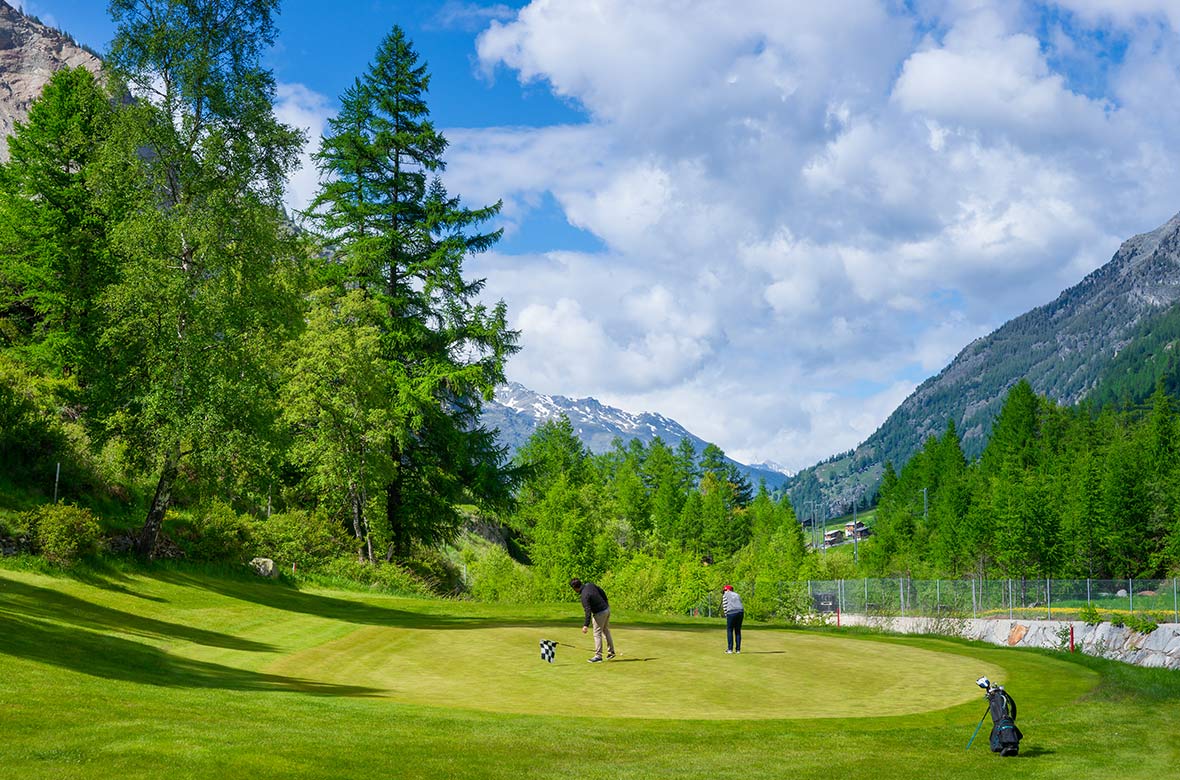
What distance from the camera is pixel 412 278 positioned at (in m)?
47.7

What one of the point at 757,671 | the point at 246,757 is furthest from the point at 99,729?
the point at 757,671

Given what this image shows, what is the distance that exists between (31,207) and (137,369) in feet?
87.0

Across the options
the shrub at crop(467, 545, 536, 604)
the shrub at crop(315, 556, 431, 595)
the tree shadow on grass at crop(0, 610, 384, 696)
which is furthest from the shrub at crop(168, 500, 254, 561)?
the shrub at crop(467, 545, 536, 604)

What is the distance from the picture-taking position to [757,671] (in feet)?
70.2

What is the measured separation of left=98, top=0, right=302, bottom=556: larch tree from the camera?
2911 centimetres

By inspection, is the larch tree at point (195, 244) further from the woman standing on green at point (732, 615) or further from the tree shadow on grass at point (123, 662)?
the woman standing on green at point (732, 615)

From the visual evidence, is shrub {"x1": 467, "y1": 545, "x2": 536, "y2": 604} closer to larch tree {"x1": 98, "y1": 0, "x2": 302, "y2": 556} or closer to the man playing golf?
larch tree {"x1": 98, "y1": 0, "x2": 302, "y2": 556}

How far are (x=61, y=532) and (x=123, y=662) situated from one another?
10.3 meters

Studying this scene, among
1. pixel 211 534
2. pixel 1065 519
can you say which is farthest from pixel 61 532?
pixel 1065 519

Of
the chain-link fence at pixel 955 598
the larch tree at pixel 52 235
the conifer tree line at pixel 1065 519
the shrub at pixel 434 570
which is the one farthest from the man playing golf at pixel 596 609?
the conifer tree line at pixel 1065 519

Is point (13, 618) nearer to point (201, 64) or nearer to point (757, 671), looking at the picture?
point (757, 671)

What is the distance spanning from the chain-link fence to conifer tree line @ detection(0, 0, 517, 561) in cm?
2159

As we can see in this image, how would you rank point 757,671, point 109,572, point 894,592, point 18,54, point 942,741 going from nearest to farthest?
point 942,741
point 757,671
point 109,572
point 894,592
point 18,54

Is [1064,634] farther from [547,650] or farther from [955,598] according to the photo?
[547,650]
